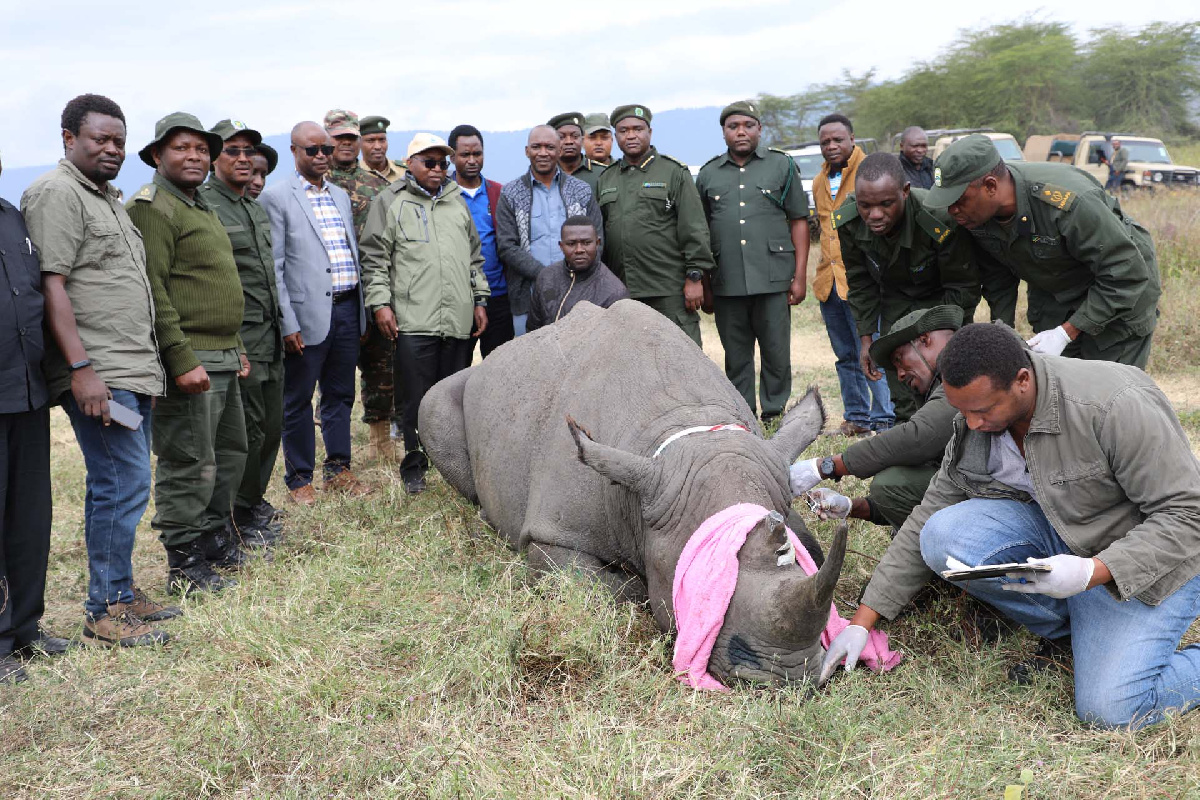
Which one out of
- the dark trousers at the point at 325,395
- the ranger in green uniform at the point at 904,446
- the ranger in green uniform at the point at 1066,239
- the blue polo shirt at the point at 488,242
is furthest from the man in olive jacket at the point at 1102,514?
the blue polo shirt at the point at 488,242

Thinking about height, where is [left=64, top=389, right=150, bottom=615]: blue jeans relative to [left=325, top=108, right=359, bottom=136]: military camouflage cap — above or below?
below

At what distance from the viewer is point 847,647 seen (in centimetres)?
423

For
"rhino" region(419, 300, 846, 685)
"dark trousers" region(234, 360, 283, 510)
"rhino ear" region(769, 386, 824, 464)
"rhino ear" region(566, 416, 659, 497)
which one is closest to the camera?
"rhino" region(419, 300, 846, 685)

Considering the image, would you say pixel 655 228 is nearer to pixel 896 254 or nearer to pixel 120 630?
pixel 896 254

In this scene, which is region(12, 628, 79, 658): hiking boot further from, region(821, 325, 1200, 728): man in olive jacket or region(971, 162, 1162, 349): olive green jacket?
region(971, 162, 1162, 349): olive green jacket

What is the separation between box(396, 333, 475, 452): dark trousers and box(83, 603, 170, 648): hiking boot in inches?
108

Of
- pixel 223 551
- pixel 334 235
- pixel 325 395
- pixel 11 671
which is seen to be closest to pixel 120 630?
pixel 11 671

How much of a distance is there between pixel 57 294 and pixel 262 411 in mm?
2069

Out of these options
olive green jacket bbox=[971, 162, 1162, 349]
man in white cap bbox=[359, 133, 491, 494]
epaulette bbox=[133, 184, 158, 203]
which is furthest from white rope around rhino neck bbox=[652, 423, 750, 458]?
man in white cap bbox=[359, 133, 491, 494]

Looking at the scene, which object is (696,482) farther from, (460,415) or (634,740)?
(460,415)

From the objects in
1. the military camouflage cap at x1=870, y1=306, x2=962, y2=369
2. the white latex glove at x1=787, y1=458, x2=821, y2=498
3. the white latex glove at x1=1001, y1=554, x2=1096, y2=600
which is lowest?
the white latex glove at x1=787, y1=458, x2=821, y2=498

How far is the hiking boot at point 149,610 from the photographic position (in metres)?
5.33

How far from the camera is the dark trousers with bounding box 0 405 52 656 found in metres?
4.80

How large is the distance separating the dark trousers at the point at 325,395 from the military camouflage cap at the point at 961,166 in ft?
14.0
